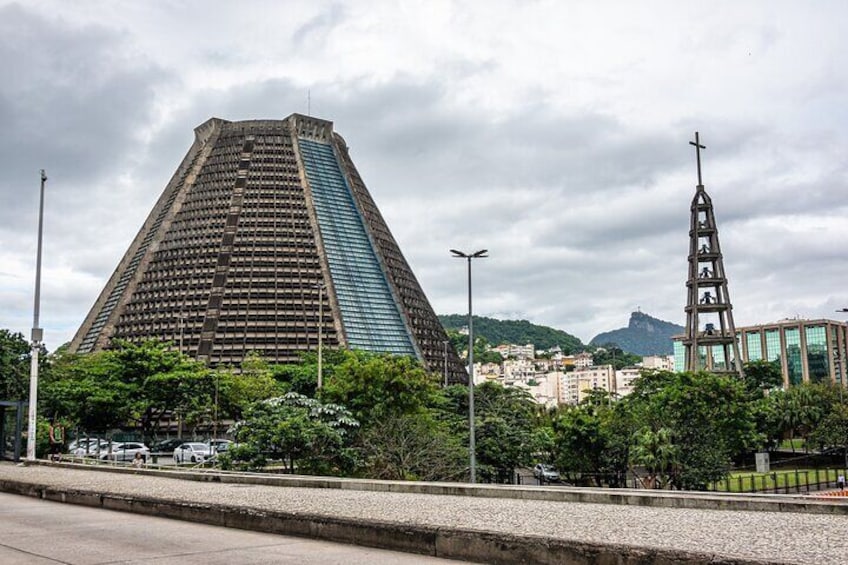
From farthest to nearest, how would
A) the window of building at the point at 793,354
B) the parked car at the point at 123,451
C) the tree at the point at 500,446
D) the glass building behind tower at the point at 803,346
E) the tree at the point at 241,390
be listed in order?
the window of building at the point at 793,354
the glass building behind tower at the point at 803,346
the tree at the point at 241,390
the parked car at the point at 123,451
the tree at the point at 500,446

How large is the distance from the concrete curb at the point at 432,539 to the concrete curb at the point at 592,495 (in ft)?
15.6

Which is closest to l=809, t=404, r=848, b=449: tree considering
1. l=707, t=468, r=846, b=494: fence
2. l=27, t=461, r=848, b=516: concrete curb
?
l=707, t=468, r=846, b=494: fence

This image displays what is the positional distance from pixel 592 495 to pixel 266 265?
8965cm

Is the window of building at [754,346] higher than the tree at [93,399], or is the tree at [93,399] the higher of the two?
the window of building at [754,346]

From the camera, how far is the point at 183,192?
4464 inches

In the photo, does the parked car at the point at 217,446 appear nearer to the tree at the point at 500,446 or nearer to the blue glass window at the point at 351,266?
the tree at the point at 500,446

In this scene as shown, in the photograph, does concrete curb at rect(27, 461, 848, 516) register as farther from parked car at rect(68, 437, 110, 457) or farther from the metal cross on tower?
the metal cross on tower

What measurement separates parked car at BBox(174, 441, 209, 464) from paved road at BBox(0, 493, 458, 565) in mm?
30983

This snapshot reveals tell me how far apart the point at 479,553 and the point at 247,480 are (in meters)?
13.0

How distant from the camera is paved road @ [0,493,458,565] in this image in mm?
10156

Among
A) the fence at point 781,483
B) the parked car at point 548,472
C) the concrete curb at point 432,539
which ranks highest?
the concrete curb at point 432,539

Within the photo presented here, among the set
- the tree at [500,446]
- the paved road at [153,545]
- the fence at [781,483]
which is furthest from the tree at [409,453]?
the paved road at [153,545]

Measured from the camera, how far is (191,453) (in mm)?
46062

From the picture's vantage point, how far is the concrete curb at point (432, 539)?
8.82m
